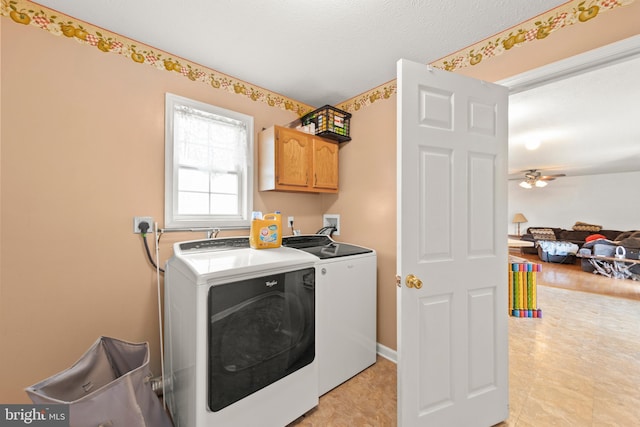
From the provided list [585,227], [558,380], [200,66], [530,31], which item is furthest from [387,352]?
[585,227]

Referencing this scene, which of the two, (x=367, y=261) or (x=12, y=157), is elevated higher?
(x=12, y=157)

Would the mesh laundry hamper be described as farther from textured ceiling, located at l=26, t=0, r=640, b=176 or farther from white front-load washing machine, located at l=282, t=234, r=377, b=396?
textured ceiling, located at l=26, t=0, r=640, b=176

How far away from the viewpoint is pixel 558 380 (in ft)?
6.00

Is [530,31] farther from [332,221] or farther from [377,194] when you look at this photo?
[332,221]

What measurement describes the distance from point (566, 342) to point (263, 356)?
294cm

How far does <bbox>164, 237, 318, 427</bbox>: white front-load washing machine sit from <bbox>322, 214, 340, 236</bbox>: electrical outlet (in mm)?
989

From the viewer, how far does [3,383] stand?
4.27 ft

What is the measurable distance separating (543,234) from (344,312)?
804 cm

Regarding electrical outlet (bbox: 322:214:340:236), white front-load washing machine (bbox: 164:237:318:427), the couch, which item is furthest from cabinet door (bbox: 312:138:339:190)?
the couch

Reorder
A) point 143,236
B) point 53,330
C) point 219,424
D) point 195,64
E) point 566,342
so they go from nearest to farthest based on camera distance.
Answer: point 219,424
point 53,330
point 143,236
point 195,64
point 566,342

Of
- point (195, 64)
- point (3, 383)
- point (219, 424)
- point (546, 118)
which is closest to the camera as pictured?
point (219, 424)

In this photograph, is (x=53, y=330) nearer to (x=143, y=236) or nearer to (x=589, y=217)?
(x=143, y=236)

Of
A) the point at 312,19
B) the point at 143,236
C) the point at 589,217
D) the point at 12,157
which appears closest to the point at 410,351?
the point at 143,236

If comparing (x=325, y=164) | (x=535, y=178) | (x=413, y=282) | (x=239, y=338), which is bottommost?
(x=239, y=338)
